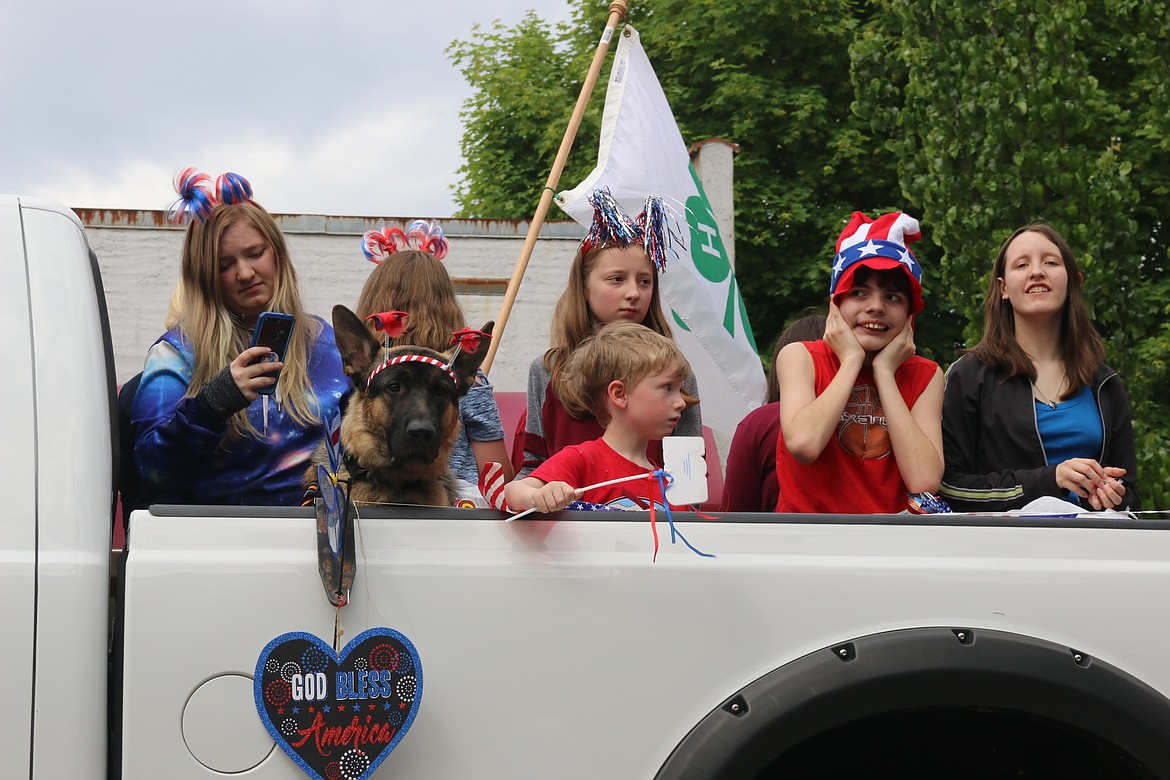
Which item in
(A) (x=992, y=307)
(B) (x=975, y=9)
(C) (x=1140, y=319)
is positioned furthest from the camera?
(B) (x=975, y=9)

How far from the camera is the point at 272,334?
2438 mm

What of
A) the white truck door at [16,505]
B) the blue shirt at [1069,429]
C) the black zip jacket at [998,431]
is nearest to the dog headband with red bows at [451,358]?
the white truck door at [16,505]

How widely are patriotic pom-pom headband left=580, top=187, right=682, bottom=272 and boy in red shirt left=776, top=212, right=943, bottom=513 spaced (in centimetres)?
103

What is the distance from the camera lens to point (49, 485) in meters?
2.06

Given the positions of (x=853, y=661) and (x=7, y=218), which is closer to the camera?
(x=853, y=661)

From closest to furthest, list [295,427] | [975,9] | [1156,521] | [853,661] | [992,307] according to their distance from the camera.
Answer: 1. [853,661]
2. [1156,521]
3. [295,427]
4. [992,307]
5. [975,9]

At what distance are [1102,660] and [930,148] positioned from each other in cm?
796

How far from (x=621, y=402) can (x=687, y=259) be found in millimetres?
2679

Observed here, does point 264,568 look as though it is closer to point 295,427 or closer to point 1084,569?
point 295,427

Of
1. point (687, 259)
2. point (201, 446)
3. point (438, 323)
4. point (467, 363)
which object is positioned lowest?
point (201, 446)

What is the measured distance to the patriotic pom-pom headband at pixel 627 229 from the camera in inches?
159

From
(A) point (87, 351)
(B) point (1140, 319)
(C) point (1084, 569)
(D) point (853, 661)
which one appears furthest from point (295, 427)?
(B) point (1140, 319)

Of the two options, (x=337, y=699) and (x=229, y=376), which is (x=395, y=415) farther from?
(x=337, y=699)

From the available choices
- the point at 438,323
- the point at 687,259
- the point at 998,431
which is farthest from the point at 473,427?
the point at 687,259
